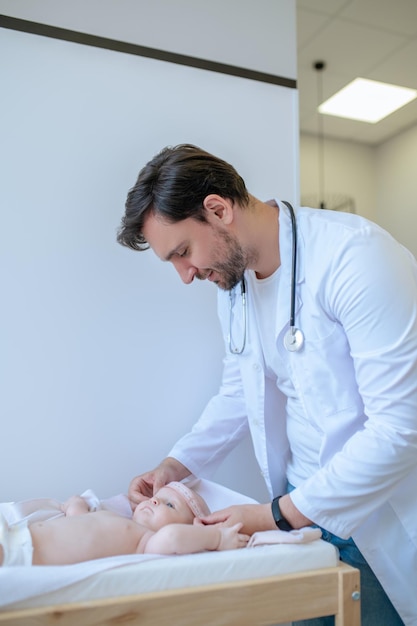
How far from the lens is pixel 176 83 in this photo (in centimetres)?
173

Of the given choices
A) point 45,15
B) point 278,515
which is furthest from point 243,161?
point 278,515

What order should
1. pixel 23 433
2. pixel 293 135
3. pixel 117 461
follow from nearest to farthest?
pixel 23 433
pixel 117 461
pixel 293 135

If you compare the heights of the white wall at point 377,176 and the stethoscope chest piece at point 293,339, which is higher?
the white wall at point 377,176

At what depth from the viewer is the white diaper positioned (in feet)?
3.22

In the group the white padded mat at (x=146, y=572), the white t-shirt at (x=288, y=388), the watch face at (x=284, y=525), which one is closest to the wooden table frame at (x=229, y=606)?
the white padded mat at (x=146, y=572)

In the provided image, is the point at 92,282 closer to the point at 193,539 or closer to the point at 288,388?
the point at 288,388

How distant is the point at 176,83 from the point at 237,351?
925 mm

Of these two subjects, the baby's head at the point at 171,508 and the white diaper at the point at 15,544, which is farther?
the baby's head at the point at 171,508

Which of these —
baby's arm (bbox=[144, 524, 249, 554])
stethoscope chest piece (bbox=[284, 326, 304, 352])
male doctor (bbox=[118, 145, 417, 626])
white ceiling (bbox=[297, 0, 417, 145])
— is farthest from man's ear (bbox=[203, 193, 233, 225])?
white ceiling (bbox=[297, 0, 417, 145])

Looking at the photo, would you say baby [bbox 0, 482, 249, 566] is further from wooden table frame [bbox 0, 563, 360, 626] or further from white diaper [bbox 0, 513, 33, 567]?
wooden table frame [bbox 0, 563, 360, 626]

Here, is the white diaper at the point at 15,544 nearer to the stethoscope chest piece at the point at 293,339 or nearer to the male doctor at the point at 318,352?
the male doctor at the point at 318,352

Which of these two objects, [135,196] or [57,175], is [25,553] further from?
[57,175]

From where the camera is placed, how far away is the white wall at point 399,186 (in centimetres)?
414

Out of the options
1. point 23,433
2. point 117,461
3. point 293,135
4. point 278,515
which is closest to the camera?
point 278,515
